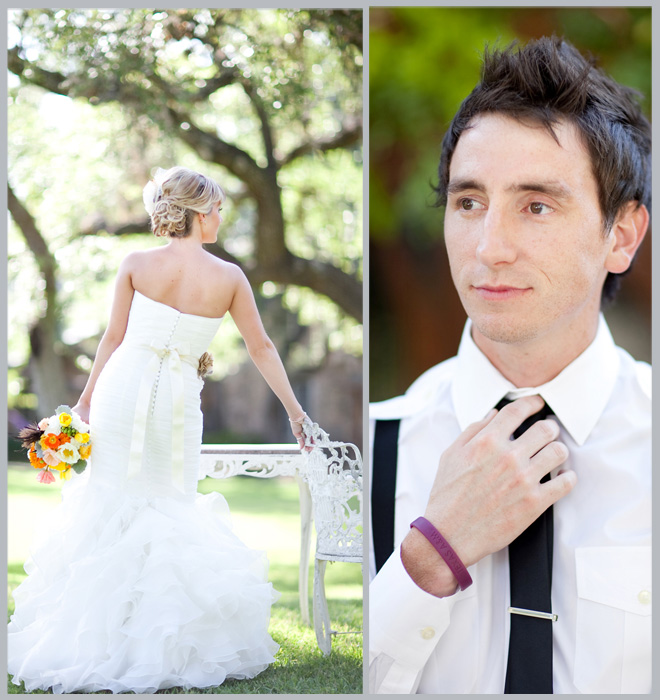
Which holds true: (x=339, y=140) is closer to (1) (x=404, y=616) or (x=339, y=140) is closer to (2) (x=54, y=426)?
(2) (x=54, y=426)

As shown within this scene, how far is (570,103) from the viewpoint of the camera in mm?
2576

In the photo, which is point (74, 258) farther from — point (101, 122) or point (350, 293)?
point (350, 293)

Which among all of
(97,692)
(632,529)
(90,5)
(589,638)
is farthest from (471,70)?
(97,692)

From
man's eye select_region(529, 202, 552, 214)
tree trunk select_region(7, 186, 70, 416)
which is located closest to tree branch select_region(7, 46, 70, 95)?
tree trunk select_region(7, 186, 70, 416)

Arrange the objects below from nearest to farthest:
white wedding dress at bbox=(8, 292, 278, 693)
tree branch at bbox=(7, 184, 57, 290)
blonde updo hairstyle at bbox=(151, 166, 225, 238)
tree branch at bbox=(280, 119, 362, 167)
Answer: white wedding dress at bbox=(8, 292, 278, 693)
blonde updo hairstyle at bbox=(151, 166, 225, 238)
tree branch at bbox=(7, 184, 57, 290)
tree branch at bbox=(280, 119, 362, 167)

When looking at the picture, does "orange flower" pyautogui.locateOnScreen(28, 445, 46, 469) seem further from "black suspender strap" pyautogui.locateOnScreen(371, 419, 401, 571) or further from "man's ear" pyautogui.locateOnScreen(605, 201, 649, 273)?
"man's ear" pyautogui.locateOnScreen(605, 201, 649, 273)

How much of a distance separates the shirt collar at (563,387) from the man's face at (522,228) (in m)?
0.16

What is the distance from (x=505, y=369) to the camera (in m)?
2.89

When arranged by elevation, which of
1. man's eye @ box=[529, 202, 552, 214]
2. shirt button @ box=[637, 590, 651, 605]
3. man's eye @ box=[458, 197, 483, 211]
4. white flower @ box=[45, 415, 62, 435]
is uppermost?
man's eye @ box=[458, 197, 483, 211]

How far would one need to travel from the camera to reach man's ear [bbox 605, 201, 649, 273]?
9.20ft

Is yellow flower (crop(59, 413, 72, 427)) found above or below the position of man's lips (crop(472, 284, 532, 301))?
below

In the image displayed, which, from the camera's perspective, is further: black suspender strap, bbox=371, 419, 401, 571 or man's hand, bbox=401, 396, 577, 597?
black suspender strap, bbox=371, 419, 401, 571

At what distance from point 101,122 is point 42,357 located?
2311 millimetres

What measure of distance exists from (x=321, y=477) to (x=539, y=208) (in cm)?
183
